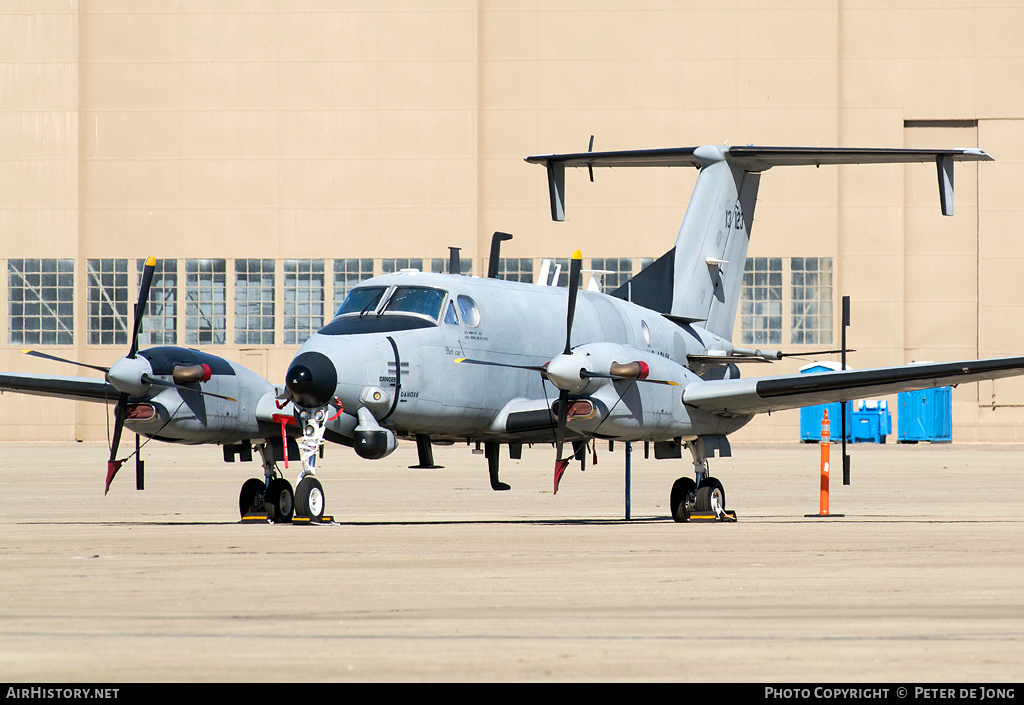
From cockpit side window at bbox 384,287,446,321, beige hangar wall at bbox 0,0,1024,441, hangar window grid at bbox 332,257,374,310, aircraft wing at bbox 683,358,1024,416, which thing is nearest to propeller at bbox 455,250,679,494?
cockpit side window at bbox 384,287,446,321

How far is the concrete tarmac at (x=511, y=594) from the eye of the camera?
7.09m

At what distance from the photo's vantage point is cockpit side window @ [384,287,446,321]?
17.3m

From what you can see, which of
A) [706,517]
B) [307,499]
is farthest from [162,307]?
[307,499]

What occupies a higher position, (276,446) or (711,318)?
(711,318)

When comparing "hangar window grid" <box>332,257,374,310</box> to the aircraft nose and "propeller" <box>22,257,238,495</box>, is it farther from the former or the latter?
the aircraft nose

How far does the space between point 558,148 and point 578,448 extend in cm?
3530

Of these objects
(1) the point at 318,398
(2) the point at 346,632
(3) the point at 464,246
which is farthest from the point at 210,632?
(3) the point at 464,246

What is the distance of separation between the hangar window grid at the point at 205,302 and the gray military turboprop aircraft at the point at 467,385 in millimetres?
32355

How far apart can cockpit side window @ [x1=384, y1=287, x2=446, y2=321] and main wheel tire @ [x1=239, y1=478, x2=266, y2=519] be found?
138 inches

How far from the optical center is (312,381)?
1540cm

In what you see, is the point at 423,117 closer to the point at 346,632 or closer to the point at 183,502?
the point at 183,502

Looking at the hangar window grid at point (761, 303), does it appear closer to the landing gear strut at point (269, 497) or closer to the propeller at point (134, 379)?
the landing gear strut at point (269, 497)

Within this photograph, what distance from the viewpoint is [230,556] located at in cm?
1286

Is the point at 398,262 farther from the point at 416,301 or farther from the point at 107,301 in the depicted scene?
the point at 416,301
